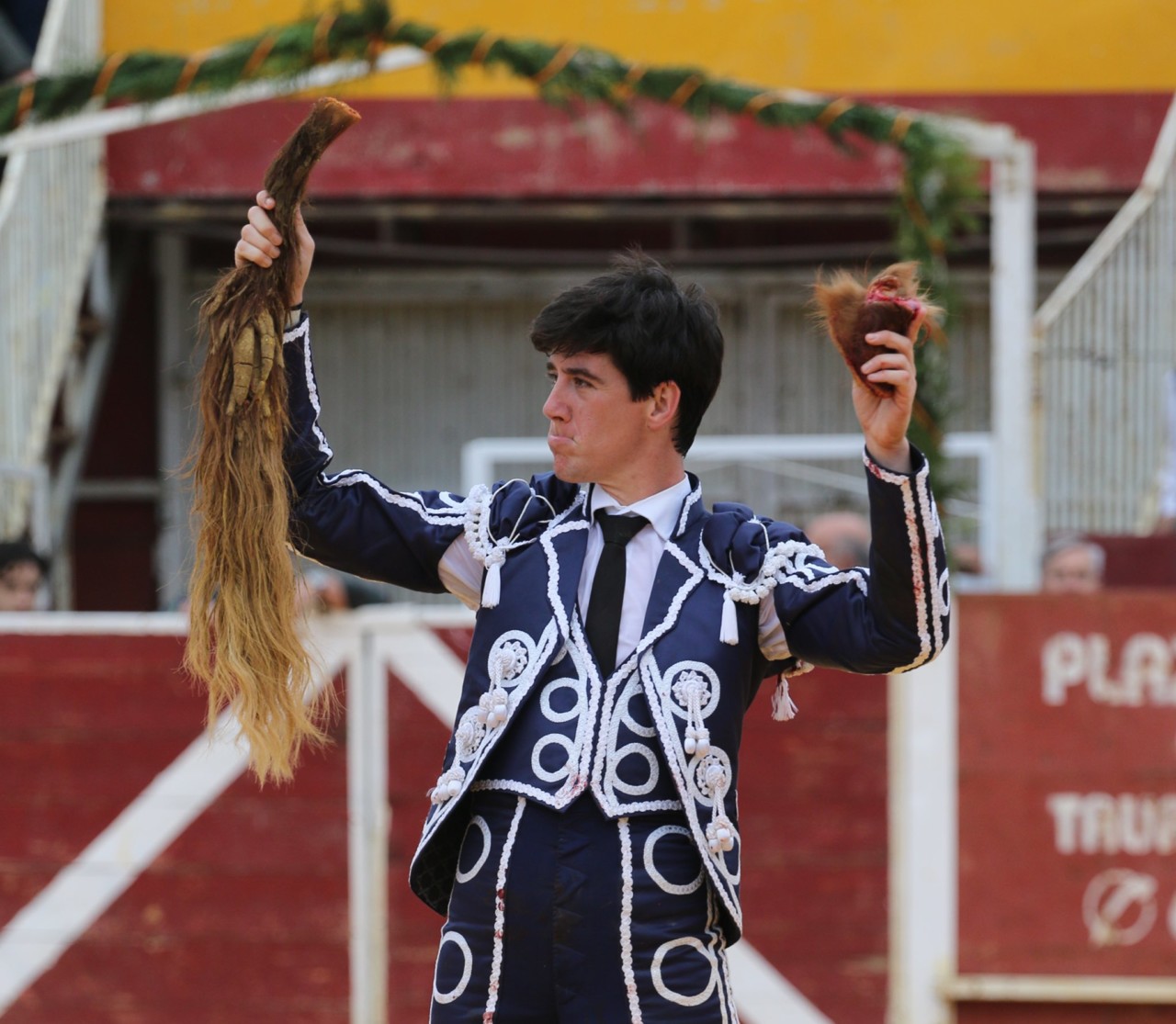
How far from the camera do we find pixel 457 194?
777 centimetres

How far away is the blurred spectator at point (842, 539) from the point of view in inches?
196

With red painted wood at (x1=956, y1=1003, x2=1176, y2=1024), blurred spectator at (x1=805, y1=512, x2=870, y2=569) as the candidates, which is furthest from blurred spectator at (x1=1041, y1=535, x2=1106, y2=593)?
red painted wood at (x1=956, y1=1003, x2=1176, y2=1024)

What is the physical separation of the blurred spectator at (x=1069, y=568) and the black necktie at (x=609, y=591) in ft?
10.8

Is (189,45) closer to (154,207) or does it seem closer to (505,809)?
(154,207)

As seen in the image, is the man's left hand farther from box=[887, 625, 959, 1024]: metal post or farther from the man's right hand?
box=[887, 625, 959, 1024]: metal post

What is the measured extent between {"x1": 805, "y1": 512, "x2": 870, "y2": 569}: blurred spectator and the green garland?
1.08 feet

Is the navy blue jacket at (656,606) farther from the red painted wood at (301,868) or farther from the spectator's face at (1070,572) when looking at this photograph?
the spectator's face at (1070,572)

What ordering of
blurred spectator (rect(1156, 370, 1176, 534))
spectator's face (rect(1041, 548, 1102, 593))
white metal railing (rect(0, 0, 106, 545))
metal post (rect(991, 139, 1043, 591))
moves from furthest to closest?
1. white metal railing (rect(0, 0, 106, 545))
2. blurred spectator (rect(1156, 370, 1176, 534))
3. spectator's face (rect(1041, 548, 1102, 593))
4. metal post (rect(991, 139, 1043, 591))

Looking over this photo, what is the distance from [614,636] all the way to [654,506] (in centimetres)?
19

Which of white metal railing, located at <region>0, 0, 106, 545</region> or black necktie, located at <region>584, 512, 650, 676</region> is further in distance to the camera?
white metal railing, located at <region>0, 0, 106, 545</region>

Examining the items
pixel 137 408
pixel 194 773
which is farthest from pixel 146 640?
pixel 137 408

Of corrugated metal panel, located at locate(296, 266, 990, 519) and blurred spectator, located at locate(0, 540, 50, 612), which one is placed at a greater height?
corrugated metal panel, located at locate(296, 266, 990, 519)

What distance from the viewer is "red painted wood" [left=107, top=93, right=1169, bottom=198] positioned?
768 cm

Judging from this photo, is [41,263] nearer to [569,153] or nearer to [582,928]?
[569,153]
